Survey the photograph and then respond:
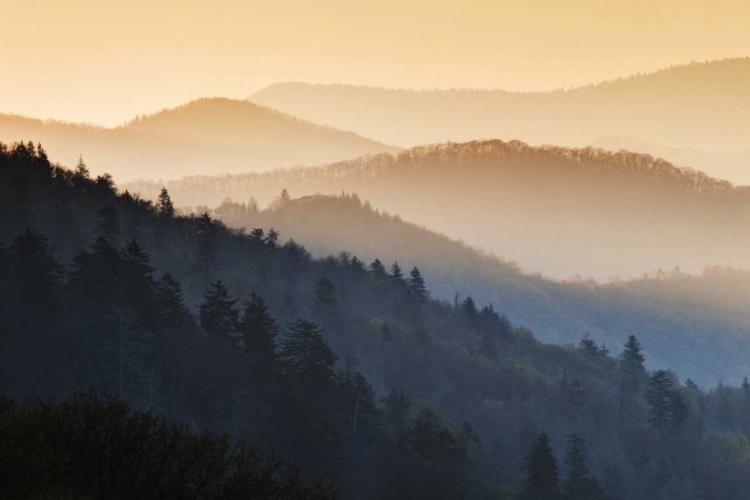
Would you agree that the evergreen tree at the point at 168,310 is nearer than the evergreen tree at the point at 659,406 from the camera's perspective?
Yes

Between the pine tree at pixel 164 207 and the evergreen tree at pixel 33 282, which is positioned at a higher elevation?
the pine tree at pixel 164 207

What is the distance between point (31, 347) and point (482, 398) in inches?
3137

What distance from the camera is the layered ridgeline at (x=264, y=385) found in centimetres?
4931

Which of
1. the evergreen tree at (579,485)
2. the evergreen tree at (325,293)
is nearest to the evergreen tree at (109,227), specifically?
the evergreen tree at (325,293)

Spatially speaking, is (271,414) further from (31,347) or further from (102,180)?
(102,180)

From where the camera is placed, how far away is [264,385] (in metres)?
111

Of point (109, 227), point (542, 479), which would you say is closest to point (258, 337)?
point (542, 479)

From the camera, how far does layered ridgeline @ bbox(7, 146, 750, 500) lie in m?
49.3

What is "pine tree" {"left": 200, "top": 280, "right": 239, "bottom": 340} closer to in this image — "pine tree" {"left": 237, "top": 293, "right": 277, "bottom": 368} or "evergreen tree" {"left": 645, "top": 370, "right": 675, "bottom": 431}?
"pine tree" {"left": 237, "top": 293, "right": 277, "bottom": 368}

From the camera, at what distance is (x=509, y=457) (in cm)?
14312

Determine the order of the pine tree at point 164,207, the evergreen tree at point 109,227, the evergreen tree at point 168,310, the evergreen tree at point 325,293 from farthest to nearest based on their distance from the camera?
the pine tree at point 164,207, the evergreen tree at point 325,293, the evergreen tree at point 109,227, the evergreen tree at point 168,310

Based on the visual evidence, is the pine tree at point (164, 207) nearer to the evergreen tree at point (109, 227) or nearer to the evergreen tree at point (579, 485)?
the evergreen tree at point (109, 227)

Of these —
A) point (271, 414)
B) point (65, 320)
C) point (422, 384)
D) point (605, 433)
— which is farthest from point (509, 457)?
point (65, 320)

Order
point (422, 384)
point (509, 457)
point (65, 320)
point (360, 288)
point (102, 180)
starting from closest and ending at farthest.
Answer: point (65, 320)
point (509, 457)
point (422, 384)
point (102, 180)
point (360, 288)
